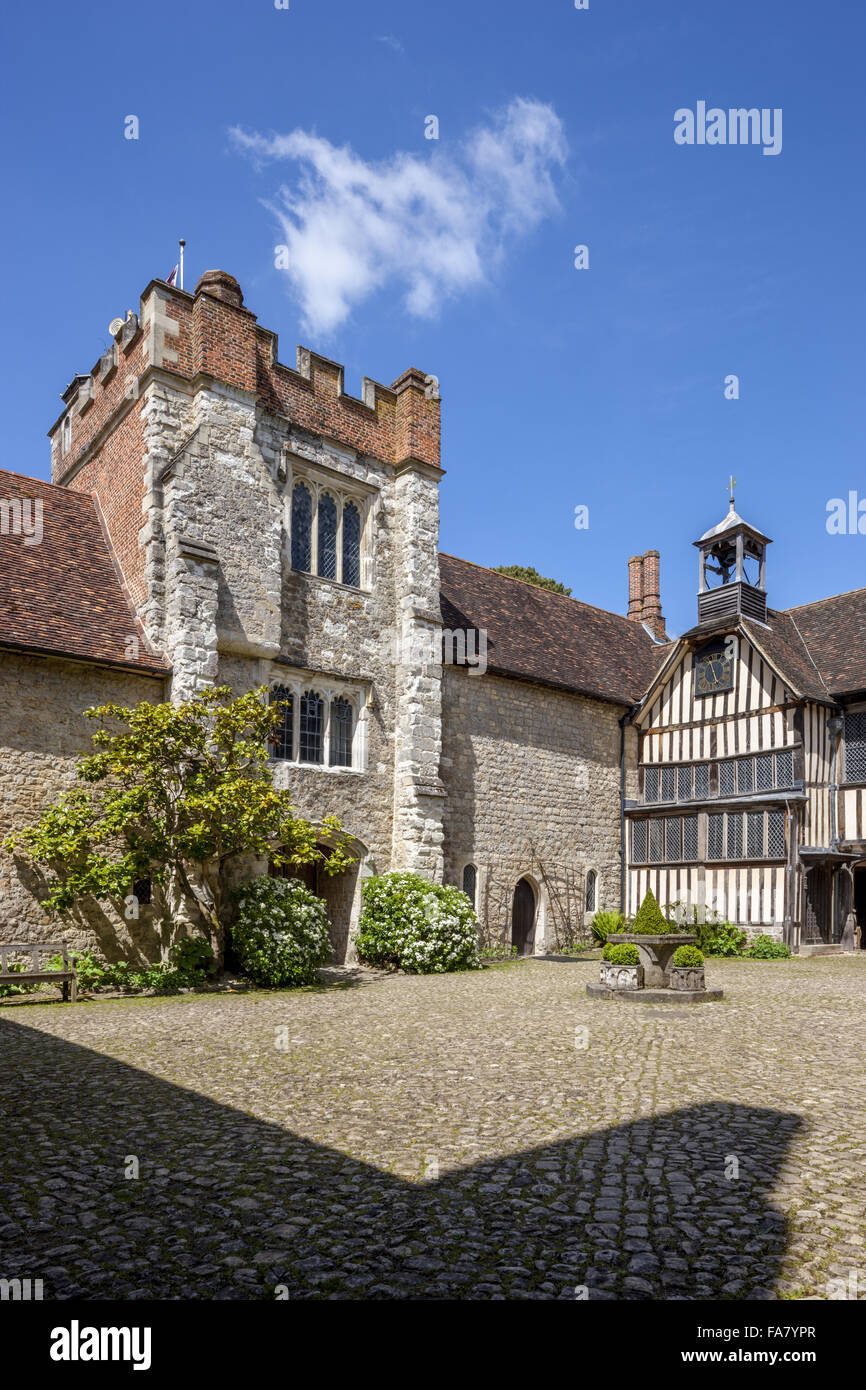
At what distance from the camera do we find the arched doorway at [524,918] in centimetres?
1972

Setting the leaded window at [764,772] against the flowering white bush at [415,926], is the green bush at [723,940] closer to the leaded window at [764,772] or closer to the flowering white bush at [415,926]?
the leaded window at [764,772]

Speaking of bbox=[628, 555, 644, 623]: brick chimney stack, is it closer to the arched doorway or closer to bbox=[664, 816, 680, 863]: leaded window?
bbox=[664, 816, 680, 863]: leaded window

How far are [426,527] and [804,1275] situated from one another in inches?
606

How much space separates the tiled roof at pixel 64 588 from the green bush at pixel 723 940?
1323 centimetres

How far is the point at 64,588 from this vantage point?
1400 centimetres

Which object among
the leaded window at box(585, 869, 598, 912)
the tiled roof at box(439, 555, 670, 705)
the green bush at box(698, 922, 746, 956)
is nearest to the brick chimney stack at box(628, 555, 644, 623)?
the tiled roof at box(439, 555, 670, 705)

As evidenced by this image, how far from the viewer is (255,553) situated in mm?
15062

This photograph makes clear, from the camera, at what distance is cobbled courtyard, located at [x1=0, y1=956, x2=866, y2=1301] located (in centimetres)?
349

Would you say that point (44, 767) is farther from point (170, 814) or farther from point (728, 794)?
point (728, 794)

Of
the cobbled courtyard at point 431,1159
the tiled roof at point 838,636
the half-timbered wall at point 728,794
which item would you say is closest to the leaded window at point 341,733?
the cobbled courtyard at point 431,1159

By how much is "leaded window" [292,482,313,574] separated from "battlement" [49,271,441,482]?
1.19 meters

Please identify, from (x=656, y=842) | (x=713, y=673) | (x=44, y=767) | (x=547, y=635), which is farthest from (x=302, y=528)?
(x=656, y=842)

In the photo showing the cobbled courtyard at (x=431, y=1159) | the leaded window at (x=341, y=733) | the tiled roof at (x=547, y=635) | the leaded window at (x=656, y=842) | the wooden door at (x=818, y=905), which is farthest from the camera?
the leaded window at (x=656, y=842)
